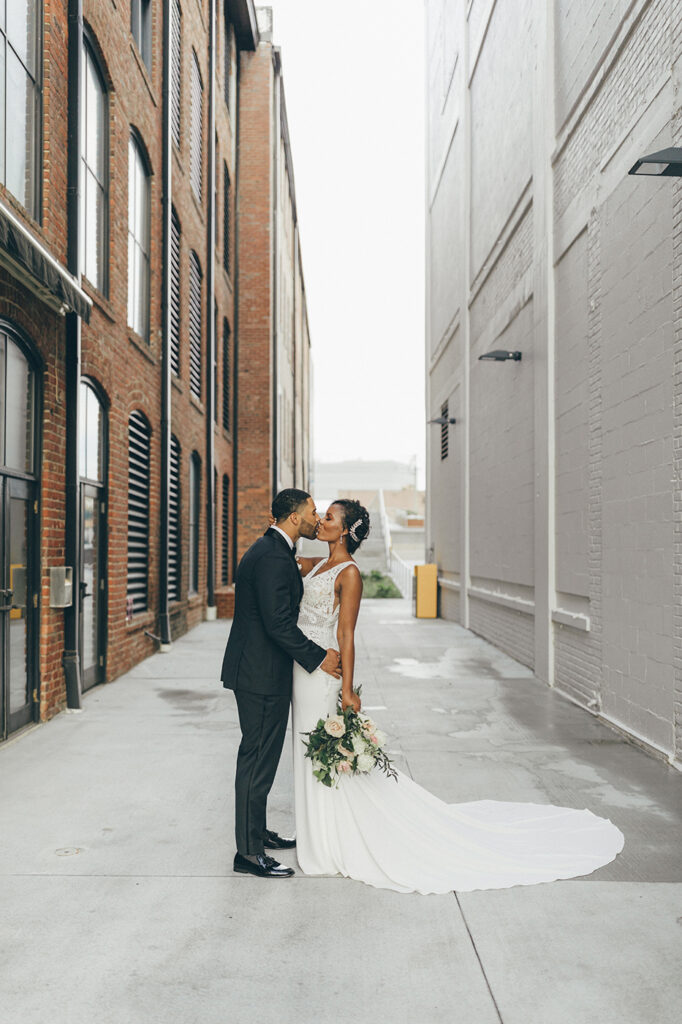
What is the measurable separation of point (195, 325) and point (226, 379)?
492 cm

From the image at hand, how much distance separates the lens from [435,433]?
23.2 meters

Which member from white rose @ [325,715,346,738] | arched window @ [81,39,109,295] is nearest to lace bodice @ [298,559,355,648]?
white rose @ [325,715,346,738]

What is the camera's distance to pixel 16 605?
7441 millimetres

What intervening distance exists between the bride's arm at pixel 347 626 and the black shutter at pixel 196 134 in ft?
44.8

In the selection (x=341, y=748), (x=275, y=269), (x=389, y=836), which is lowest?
(x=389, y=836)

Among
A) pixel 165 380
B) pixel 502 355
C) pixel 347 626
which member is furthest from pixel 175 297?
pixel 347 626

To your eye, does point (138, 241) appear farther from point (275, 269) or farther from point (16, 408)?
point (275, 269)

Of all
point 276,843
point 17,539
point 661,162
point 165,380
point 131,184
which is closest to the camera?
point 276,843

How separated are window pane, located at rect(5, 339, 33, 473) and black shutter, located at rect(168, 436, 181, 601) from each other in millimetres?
6851

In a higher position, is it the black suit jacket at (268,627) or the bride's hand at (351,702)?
the black suit jacket at (268,627)

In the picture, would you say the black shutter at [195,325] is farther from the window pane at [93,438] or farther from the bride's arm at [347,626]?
the bride's arm at [347,626]

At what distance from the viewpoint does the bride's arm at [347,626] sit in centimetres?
454

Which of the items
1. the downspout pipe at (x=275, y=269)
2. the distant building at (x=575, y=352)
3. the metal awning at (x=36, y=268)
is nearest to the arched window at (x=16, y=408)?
the metal awning at (x=36, y=268)

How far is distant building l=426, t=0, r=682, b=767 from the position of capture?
7.12 m
